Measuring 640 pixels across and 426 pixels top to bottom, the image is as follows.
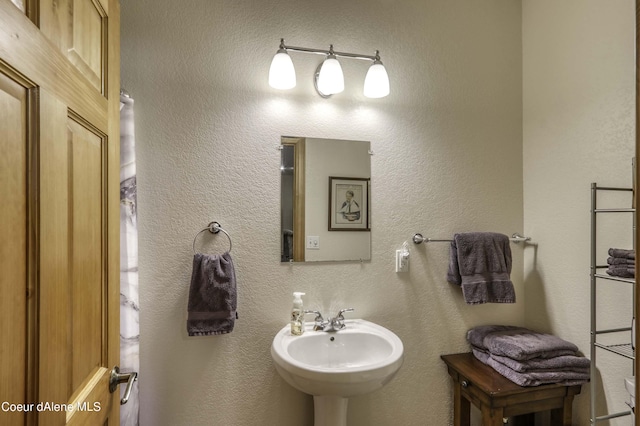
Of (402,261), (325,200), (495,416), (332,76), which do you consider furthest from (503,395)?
(332,76)

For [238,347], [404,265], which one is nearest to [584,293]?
[404,265]

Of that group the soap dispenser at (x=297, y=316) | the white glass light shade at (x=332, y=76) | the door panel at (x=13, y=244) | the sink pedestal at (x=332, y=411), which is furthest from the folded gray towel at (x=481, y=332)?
the door panel at (x=13, y=244)

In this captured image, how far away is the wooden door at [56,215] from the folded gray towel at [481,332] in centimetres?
164

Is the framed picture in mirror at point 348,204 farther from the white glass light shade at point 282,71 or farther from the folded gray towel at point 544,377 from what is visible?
the folded gray towel at point 544,377

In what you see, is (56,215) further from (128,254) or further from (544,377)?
(544,377)

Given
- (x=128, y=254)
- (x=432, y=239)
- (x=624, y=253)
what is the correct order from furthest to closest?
(x=432, y=239)
(x=128, y=254)
(x=624, y=253)

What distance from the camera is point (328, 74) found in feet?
5.25

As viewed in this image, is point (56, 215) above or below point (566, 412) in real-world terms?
above

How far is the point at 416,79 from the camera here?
1.82m

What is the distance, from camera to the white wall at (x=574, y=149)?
1.44 m

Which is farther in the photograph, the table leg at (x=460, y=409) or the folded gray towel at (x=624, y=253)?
the table leg at (x=460, y=409)

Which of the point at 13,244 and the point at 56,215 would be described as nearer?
the point at 13,244

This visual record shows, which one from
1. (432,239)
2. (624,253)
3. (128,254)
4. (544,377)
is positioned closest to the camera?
(624,253)

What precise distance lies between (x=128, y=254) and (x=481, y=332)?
5.80 feet
